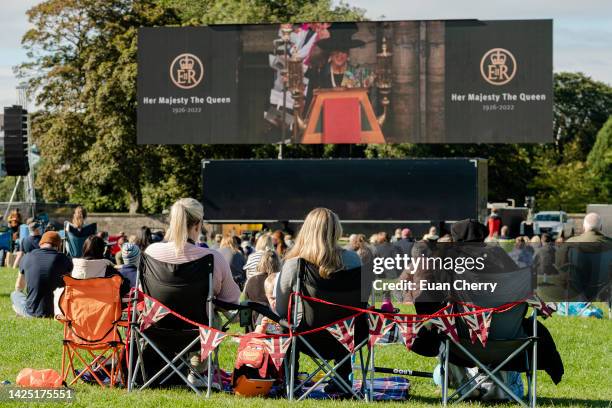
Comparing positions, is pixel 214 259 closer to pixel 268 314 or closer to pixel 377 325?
pixel 268 314

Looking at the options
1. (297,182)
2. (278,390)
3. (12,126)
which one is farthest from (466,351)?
(297,182)

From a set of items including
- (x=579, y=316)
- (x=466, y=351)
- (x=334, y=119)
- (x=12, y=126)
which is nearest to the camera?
(x=466, y=351)

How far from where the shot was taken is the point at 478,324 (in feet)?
24.9

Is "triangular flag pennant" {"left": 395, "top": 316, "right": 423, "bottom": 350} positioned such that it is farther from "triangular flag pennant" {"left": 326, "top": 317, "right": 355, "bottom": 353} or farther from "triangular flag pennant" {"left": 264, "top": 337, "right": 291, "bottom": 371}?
"triangular flag pennant" {"left": 264, "top": 337, "right": 291, "bottom": 371}

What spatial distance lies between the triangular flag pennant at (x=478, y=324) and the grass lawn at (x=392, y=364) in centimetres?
61

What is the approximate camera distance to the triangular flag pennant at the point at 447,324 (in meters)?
7.61

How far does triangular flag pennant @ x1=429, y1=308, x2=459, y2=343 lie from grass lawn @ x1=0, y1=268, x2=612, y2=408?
0.53 meters

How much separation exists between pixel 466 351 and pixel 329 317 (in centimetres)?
100

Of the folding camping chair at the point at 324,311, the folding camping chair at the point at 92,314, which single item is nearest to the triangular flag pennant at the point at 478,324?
the folding camping chair at the point at 324,311

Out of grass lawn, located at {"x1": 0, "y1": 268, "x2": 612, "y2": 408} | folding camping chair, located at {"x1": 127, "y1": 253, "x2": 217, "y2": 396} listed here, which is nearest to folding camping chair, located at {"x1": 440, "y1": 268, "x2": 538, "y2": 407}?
grass lawn, located at {"x1": 0, "y1": 268, "x2": 612, "y2": 408}

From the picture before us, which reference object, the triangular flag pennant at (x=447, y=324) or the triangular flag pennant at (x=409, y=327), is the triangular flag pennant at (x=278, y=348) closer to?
the triangular flag pennant at (x=409, y=327)

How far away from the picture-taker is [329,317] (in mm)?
7781

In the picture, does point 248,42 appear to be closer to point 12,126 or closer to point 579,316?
point 579,316

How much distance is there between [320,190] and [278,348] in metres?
23.1
